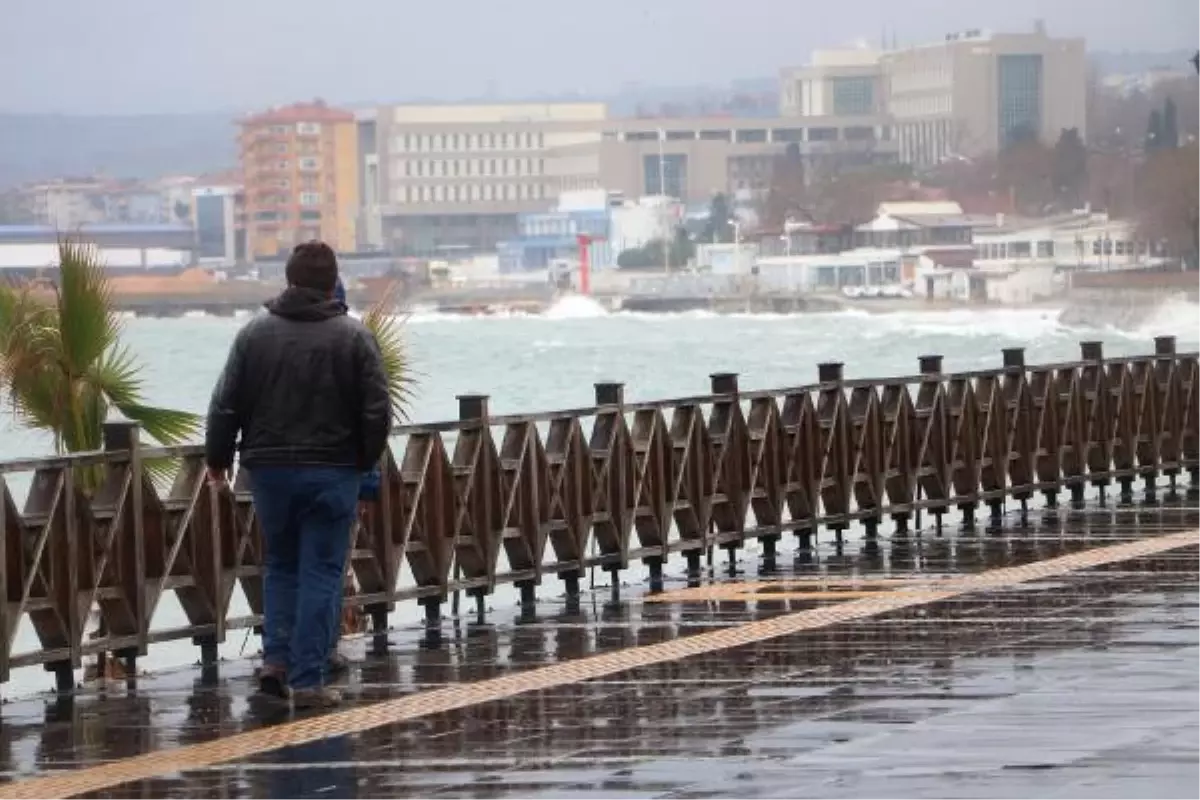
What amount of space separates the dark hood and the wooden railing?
1.67 meters

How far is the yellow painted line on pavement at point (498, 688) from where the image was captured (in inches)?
413

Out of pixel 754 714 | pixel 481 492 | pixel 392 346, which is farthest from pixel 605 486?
pixel 754 714

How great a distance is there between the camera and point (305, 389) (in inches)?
476

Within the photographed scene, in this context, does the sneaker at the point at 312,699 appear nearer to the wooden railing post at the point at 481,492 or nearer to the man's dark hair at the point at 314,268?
the man's dark hair at the point at 314,268

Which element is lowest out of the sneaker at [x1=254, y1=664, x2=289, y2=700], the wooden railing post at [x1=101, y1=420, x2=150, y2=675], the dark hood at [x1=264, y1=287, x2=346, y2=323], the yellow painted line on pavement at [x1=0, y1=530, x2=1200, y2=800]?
the yellow painted line on pavement at [x1=0, y1=530, x2=1200, y2=800]

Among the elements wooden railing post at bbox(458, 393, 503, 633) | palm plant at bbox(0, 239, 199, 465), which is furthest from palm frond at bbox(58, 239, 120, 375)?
wooden railing post at bbox(458, 393, 503, 633)

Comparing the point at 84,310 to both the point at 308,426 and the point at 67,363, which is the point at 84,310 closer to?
the point at 67,363

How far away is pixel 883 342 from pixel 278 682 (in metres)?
157

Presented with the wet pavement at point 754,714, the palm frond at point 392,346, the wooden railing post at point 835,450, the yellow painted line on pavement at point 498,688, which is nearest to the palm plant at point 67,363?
the palm frond at point 392,346

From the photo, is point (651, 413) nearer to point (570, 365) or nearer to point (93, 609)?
Result: point (93, 609)

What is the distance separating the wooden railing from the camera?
45.7 feet

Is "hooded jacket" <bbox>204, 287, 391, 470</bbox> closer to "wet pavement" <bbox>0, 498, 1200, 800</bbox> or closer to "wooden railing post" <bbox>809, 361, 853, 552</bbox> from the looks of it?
"wet pavement" <bbox>0, 498, 1200, 800</bbox>

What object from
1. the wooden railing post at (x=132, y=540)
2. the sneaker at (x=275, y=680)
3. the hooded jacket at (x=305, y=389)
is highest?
the hooded jacket at (x=305, y=389)

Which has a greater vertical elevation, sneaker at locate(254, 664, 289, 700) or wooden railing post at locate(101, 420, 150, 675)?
wooden railing post at locate(101, 420, 150, 675)
